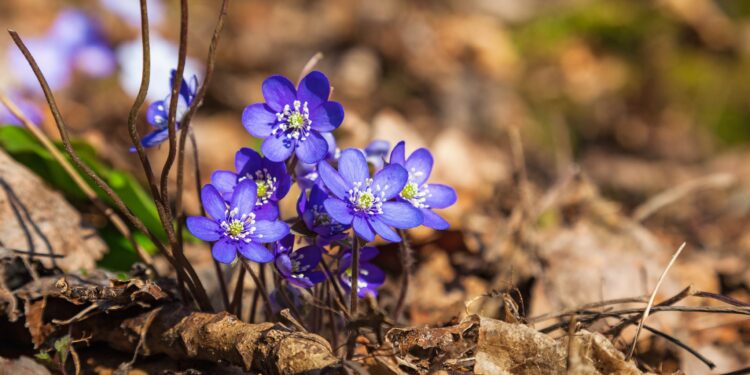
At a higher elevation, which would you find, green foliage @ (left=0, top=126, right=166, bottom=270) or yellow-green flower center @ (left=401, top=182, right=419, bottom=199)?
green foliage @ (left=0, top=126, right=166, bottom=270)

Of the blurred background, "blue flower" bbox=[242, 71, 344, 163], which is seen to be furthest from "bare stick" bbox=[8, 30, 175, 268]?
the blurred background

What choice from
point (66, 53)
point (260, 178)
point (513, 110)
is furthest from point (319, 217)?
point (513, 110)

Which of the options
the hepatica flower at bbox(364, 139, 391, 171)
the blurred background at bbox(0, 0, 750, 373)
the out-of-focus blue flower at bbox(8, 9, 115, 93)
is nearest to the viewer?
the hepatica flower at bbox(364, 139, 391, 171)

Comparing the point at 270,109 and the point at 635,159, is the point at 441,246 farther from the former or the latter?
the point at 635,159

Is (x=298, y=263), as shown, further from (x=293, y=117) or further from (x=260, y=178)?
(x=293, y=117)

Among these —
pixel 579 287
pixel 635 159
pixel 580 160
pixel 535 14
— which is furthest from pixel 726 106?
pixel 579 287

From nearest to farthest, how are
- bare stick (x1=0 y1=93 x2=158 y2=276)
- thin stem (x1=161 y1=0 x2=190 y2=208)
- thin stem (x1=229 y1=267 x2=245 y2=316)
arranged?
thin stem (x1=161 y1=0 x2=190 y2=208)
thin stem (x1=229 y1=267 x2=245 y2=316)
bare stick (x1=0 y1=93 x2=158 y2=276)

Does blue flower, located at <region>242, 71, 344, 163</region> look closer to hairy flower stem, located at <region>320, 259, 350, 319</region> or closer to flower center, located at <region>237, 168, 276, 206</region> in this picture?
flower center, located at <region>237, 168, 276, 206</region>

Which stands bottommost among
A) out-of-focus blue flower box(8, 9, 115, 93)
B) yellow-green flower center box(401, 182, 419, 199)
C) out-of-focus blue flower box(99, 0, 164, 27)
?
yellow-green flower center box(401, 182, 419, 199)
